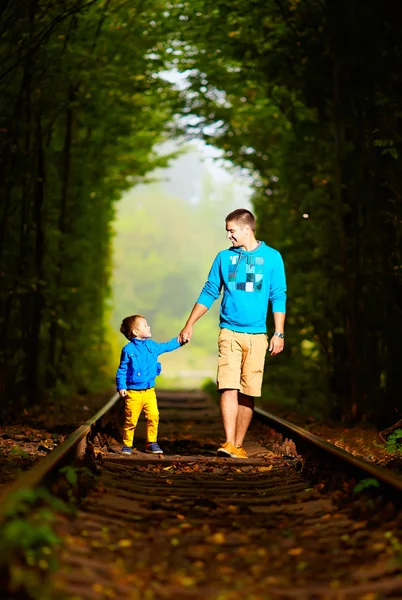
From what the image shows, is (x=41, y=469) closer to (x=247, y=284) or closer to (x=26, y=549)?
(x=26, y=549)

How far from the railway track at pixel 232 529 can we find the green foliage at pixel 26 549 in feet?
0.27

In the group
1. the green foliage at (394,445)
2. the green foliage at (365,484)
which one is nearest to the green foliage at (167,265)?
the green foliage at (394,445)

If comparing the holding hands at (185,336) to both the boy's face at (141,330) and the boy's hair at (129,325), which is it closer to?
the boy's face at (141,330)

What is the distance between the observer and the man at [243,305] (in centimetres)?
803

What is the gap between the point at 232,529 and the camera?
5.28 metres

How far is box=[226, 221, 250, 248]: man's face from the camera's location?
7.84m

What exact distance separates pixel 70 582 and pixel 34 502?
3.83 ft

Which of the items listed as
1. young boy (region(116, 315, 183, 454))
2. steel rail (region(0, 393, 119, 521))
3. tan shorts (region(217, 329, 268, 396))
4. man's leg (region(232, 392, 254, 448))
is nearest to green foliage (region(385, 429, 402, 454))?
man's leg (region(232, 392, 254, 448))

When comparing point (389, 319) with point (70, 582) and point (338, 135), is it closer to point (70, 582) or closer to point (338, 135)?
point (338, 135)

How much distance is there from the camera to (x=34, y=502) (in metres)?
5.02

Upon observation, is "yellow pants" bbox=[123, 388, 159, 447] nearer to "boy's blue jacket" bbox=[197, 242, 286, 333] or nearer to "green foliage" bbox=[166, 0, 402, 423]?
"boy's blue jacket" bbox=[197, 242, 286, 333]

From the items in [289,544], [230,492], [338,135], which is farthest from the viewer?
[338,135]

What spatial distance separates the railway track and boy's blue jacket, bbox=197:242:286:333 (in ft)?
3.49

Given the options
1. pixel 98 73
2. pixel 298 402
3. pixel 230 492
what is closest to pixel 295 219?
pixel 298 402
